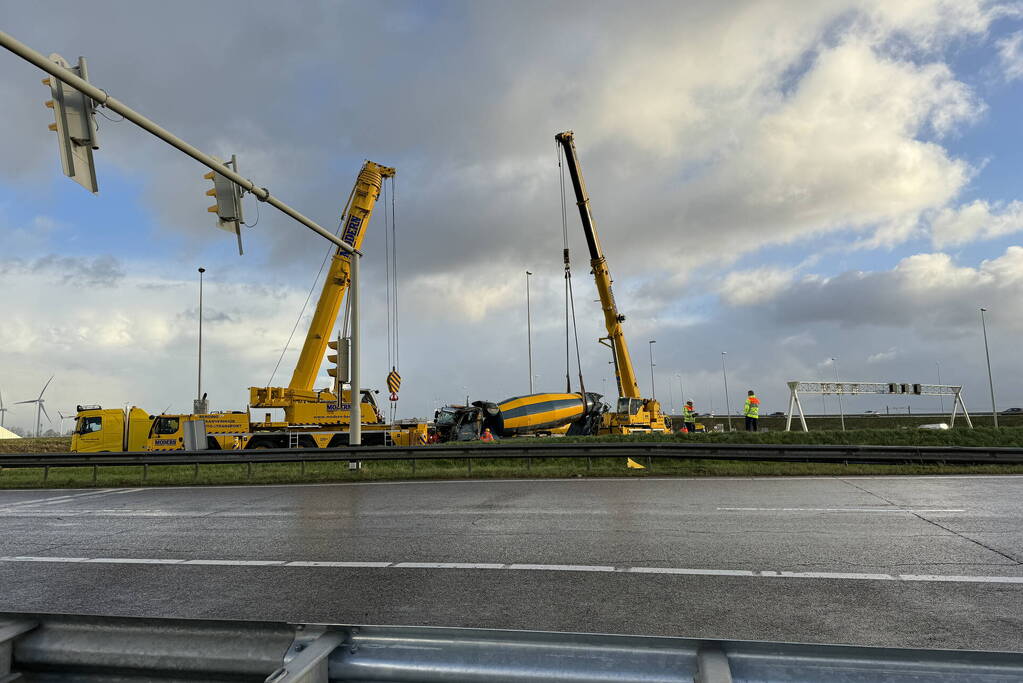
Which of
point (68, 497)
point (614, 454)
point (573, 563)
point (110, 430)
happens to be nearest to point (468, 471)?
point (614, 454)

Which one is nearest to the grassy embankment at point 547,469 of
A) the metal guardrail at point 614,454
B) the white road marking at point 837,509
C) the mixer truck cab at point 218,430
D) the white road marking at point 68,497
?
the metal guardrail at point 614,454

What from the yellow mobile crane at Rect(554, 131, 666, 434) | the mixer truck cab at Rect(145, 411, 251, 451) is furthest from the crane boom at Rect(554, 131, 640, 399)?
the mixer truck cab at Rect(145, 411, 251, 451)

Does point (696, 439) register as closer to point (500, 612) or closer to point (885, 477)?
point (885, 477)

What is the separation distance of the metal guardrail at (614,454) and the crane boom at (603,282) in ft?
34.8

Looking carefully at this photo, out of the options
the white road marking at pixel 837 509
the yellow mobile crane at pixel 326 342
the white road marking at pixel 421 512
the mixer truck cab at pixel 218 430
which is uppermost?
the yellow mobile crane at pixel 326 342

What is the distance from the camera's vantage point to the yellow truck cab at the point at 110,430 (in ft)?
72.9

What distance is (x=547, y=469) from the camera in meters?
15.4

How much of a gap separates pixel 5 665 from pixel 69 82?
28.8 ft

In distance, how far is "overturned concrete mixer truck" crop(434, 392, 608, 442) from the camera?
2302cm

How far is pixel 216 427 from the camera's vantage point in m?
21.1

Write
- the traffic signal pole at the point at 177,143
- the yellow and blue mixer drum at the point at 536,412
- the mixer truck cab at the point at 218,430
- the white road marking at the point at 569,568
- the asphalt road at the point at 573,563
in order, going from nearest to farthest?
the asphalt road at the point at 573,563, the white road marking at the point at 569,568, the traffic signal pole at the point at 177,143, the mixer truck cab at the point at 218,430, the yellow and blue mixer drum at the point at 536,412

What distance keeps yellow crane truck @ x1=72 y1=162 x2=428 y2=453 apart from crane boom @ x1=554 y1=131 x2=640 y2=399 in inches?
317

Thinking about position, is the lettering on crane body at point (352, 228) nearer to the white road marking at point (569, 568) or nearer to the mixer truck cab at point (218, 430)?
the mixer truck cab at point (218, 430)

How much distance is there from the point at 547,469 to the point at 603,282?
12.4 metres
